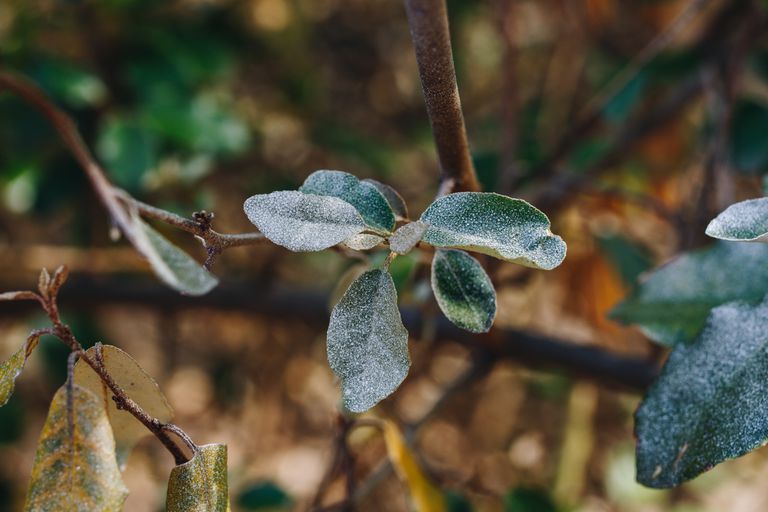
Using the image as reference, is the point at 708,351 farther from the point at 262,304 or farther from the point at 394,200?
the point at 262,304

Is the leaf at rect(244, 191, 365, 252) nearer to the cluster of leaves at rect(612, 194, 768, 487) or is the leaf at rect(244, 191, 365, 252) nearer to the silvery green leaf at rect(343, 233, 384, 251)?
the silvery green leaf at rect(343, 233, 384, 251)

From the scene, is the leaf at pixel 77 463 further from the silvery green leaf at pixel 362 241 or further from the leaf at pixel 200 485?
the silvery green leaf at pixel 362 241

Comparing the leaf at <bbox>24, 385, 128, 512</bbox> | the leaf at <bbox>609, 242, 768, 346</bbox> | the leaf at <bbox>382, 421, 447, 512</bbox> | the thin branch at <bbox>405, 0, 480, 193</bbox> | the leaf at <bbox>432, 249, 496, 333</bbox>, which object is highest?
the thin branch at <bbox>405, 0, 480, 193</bbox>

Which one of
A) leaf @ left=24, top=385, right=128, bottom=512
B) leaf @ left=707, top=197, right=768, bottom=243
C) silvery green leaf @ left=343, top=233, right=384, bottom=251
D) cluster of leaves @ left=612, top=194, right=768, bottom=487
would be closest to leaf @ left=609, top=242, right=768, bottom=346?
cluster of leaves @ left=612, top=194, right=768, bottom=487

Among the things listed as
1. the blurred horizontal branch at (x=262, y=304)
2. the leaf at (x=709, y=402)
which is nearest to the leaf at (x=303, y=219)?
the leaf at (x=709, y=402)

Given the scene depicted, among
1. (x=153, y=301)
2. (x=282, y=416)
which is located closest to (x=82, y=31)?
(x=153, y=301)

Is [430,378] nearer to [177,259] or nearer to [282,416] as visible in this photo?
[282,416]
